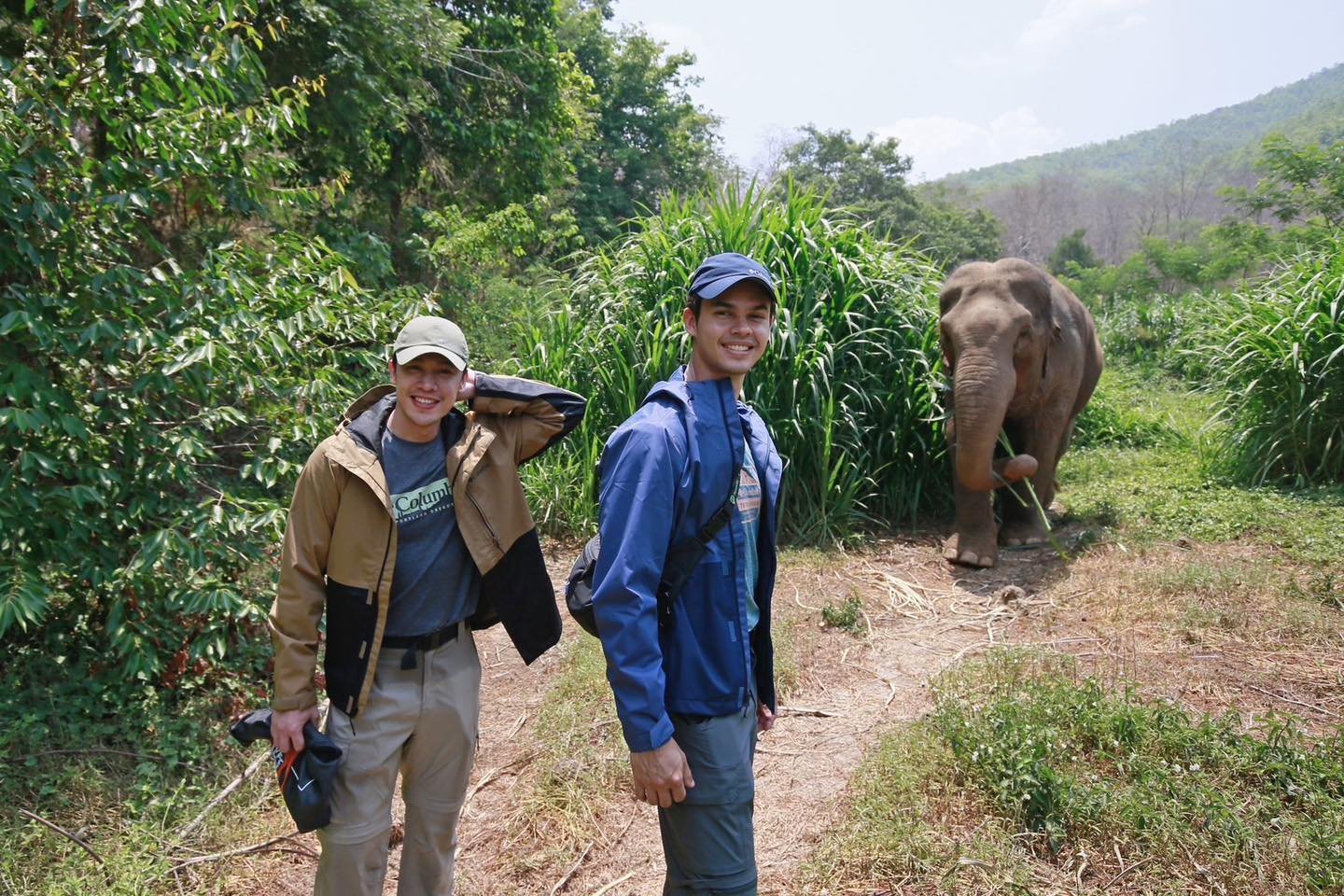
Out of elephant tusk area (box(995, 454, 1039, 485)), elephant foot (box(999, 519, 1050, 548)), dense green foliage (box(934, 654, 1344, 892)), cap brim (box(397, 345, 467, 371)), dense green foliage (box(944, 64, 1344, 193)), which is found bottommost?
elephant foot (box(999, 519, 1050, 548))

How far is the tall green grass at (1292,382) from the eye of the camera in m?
6.92

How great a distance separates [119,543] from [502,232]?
6.32m

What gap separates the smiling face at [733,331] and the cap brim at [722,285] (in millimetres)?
12

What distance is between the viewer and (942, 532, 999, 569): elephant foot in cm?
612

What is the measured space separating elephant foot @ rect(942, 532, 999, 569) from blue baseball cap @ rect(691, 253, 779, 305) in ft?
14.6

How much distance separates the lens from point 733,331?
2.06 metres

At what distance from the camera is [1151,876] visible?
2676 millimetres

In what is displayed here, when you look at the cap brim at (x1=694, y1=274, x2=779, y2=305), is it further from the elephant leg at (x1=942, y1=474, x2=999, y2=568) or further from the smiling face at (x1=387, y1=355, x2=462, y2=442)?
the elephant leg at (x1=942, y1=474, x2=999, y2=568)

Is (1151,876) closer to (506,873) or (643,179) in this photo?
(506,873)

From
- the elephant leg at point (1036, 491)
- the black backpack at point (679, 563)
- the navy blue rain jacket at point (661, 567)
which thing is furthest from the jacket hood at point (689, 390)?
the elephant leg at point (1036, 491)

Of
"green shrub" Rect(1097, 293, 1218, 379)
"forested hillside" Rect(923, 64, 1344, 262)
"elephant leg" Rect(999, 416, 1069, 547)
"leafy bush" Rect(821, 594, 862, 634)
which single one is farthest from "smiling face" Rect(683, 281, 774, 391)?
"forested hillside" Rect(923, 64, 1344, 262)

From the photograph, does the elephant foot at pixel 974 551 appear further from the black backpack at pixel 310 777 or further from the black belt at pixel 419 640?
Answer: the black backpack at pixel 310 777

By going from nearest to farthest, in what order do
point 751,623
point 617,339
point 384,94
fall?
point 751,623
point 617,339
point 384,94

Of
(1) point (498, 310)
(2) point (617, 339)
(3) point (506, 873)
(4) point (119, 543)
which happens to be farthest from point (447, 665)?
(1) point (498, 310)
